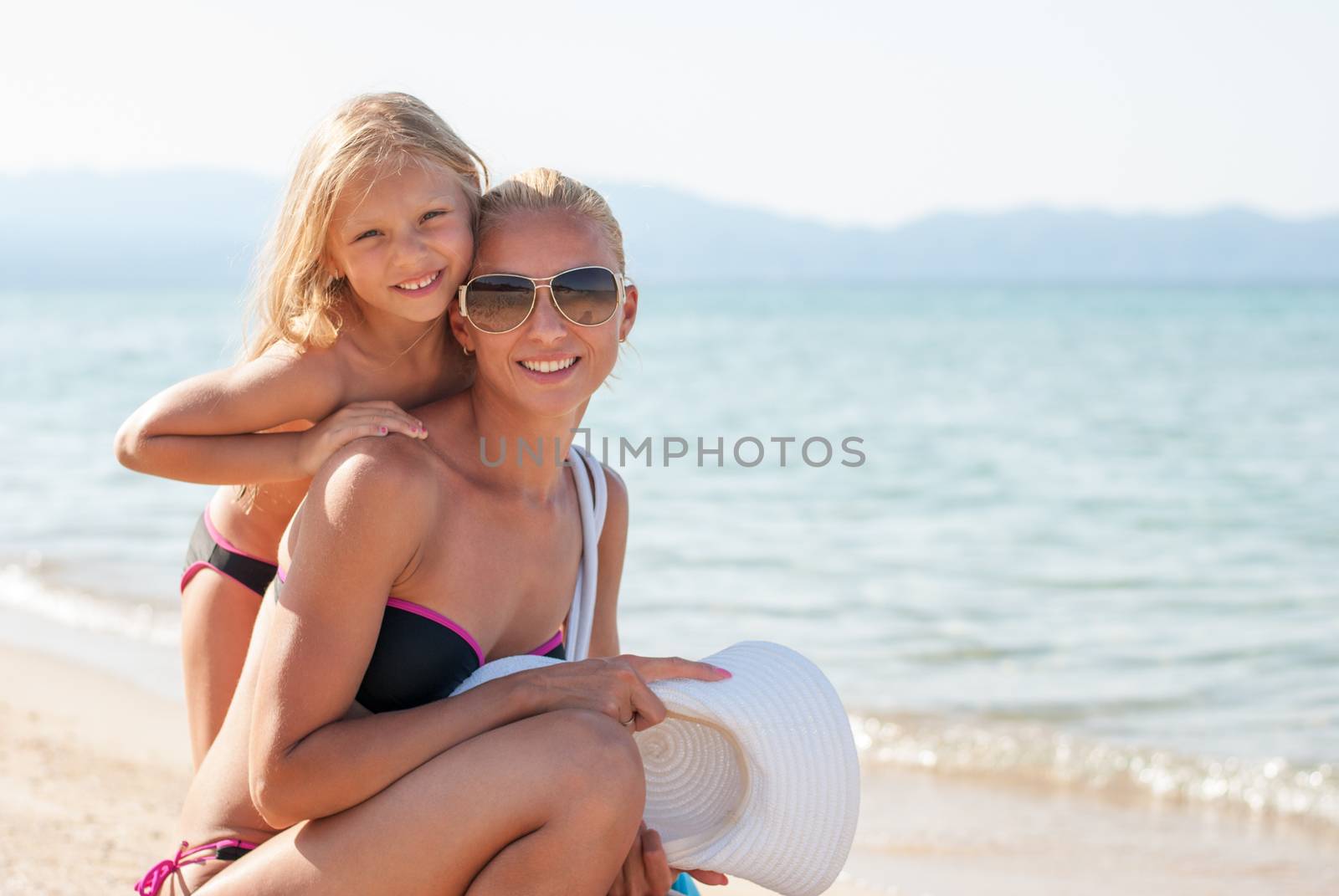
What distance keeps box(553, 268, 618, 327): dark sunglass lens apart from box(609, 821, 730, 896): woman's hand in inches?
37.5

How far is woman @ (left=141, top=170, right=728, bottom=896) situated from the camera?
2.25m

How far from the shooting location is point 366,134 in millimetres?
2943

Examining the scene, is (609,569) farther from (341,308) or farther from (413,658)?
(341,308)

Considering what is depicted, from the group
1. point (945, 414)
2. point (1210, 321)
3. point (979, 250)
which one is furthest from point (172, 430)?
point (979, 250)

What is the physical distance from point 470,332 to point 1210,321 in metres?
48.9

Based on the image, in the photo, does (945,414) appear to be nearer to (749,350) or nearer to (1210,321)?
(749,350)

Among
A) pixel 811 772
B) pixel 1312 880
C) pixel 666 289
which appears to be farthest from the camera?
pixel 666 289

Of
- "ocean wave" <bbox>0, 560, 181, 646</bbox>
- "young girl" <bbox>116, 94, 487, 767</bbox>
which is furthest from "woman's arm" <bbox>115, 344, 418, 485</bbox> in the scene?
"ocean wave" <bbox>0, 560, 181, 646</bbox>

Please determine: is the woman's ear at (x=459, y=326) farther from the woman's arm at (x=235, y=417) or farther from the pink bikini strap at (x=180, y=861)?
the pink bikini strap at (x=180, y=861)

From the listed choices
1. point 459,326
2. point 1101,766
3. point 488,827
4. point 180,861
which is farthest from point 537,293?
point 1101,766

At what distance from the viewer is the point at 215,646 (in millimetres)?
3229

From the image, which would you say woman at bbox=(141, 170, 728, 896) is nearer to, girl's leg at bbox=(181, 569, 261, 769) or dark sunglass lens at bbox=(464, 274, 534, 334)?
dark sunglass lens at bbox=(464, 274, 534, 334)

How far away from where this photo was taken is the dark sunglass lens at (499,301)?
260 cm

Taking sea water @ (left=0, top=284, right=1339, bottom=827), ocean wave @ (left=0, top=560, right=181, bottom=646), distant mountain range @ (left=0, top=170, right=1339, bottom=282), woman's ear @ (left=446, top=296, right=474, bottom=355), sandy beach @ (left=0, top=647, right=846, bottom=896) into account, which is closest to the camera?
woman's ear @ (left=446, top=296, right=474, bottom=355)
